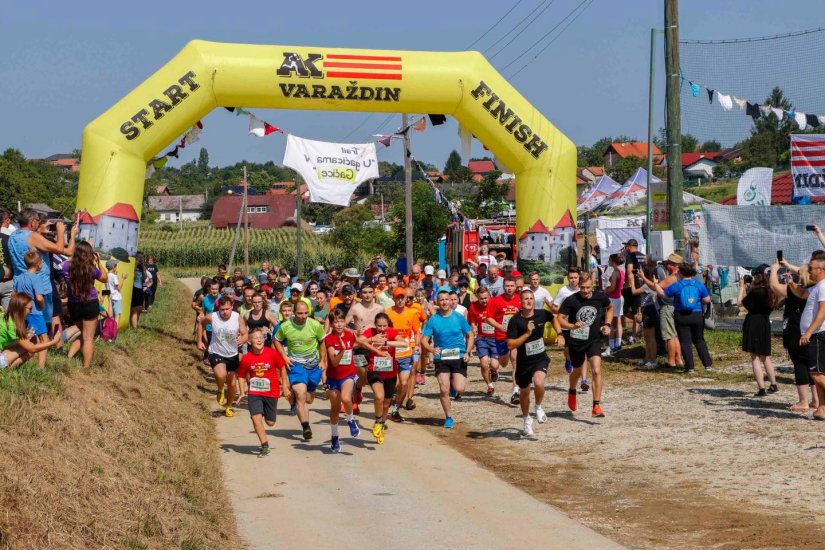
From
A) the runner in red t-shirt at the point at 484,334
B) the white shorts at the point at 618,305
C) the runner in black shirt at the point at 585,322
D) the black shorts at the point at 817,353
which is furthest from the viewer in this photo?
the white shorts at the point at 618,305

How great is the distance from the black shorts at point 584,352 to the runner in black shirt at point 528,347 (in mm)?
681

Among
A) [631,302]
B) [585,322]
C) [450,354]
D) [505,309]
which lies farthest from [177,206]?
[585,322]

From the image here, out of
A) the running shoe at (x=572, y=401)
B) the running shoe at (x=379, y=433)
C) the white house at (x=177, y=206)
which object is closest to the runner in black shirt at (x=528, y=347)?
the running shoe at (x=572, y=401)

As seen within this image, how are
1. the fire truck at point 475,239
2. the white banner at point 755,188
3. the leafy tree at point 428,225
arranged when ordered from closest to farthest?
the white banner at point 755,188 → the fire truck at point 475,239 → the leafy tree at point 428,225

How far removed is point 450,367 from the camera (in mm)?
14734

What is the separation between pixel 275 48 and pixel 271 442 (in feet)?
27.0

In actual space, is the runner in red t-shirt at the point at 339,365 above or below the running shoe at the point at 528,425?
above

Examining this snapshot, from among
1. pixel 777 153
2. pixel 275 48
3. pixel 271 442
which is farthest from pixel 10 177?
pixel 271 442

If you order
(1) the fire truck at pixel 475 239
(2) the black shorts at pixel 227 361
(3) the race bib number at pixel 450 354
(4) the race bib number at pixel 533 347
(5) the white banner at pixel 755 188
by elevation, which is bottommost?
(2) the black shorts at pixel 227 361

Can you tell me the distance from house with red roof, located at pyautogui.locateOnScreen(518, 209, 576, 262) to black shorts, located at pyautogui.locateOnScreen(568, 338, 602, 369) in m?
6.88

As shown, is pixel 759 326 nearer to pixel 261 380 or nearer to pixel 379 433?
pixel 379 433

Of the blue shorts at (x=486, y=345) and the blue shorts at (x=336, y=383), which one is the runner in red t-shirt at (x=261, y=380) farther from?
the blue shorts at (x=486, y=345)

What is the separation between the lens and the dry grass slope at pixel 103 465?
24.0 feet

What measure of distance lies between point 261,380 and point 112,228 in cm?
727
